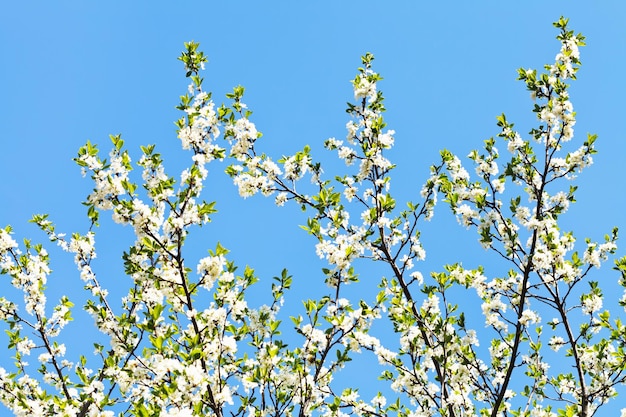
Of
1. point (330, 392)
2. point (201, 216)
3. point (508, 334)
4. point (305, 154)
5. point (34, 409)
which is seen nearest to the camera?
point (201, 216)

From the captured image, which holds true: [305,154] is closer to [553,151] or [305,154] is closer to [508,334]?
[553,151]

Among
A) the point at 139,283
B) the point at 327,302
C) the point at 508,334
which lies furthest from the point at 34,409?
the point at 508,334

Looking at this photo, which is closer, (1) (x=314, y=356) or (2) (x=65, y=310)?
(1) (x=314, y=356)

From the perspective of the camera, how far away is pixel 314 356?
5852mm

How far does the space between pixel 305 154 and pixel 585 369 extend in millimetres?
5402

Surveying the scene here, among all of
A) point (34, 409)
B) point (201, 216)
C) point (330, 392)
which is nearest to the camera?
point (201, 216)

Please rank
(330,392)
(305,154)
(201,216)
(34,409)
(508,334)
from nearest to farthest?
(201,216)
(330,392)
(34,409)
(305,154)
(508,334)

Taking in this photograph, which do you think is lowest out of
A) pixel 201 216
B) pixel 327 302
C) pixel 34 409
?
pixel 34 409

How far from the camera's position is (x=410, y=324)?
6.82 meters

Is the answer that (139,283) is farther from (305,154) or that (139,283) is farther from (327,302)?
(305,154)

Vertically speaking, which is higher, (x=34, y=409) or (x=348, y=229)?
(x=348, y=229)

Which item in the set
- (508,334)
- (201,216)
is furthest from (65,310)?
(508,334)

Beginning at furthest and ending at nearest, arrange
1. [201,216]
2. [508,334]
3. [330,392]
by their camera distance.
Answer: [508,334], [330,392], [201,216]

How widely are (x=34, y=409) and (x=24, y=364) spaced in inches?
63.4
